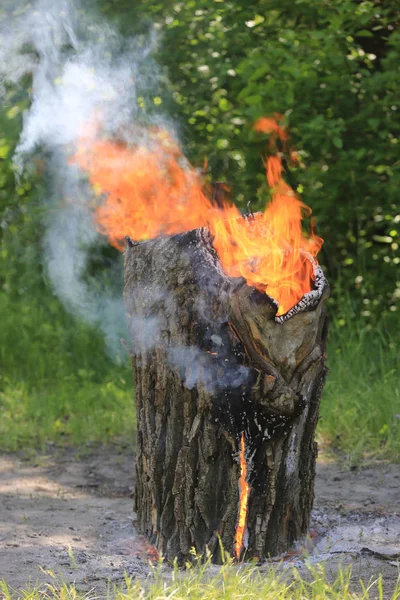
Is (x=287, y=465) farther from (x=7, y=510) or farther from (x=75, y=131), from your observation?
(x=75, y=131)

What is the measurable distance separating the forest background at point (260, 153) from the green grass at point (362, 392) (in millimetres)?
22

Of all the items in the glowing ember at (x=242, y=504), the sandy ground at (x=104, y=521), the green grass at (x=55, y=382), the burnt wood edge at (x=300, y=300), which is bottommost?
the green grass at (x=55, y=382)

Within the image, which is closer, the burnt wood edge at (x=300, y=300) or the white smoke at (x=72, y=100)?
the burnt wood edge at (x=300, y=300)

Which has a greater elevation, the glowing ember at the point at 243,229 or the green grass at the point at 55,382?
the glowing ember at the point at 243,229

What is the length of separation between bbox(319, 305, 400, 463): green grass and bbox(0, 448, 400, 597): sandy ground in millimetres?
235

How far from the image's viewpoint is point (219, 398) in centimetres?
334

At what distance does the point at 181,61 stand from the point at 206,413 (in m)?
4.53

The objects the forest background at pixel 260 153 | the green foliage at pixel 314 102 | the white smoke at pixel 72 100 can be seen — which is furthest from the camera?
the white smoke at pixel 72 100

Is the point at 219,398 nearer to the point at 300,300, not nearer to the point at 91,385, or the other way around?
the point at 300,300

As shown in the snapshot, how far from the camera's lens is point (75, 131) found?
6.89m

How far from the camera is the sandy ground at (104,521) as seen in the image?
3.39 m

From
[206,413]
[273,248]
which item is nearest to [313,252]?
[273,248]

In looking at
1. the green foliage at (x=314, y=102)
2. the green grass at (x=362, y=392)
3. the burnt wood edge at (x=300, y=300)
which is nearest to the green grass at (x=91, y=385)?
the green grass at (x=362, y=392)

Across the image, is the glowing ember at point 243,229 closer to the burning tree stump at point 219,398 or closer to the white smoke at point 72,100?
the burning tree stump at point 219,398
